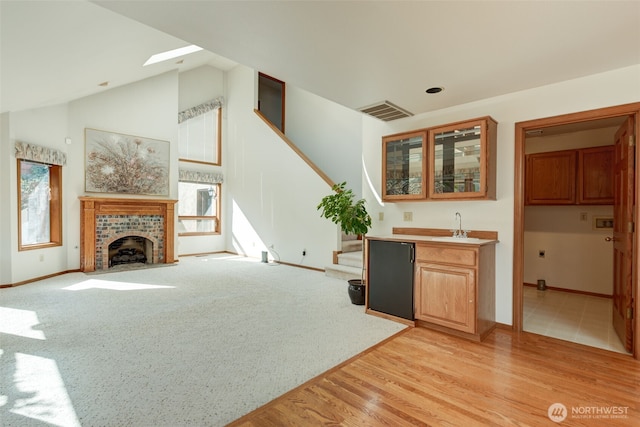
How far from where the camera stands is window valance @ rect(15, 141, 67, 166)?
467cm

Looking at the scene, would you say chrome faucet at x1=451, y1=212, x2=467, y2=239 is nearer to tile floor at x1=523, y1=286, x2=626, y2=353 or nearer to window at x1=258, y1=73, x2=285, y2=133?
tile floor at x1=523, y1=286, x2=626, y2=353

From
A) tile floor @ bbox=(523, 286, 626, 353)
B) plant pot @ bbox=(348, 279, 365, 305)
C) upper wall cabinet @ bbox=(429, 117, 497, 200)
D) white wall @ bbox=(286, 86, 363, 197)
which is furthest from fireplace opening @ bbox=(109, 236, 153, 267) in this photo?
tile floor @ bbox=(523, 286, 626, 353)

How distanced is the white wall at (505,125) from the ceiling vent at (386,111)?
0.17 meters

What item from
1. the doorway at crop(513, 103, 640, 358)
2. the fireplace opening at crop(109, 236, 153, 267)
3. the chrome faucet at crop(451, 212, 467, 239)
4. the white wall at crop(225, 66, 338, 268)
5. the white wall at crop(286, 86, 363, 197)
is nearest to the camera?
the doorway at crop(513, 103, 640, 358)

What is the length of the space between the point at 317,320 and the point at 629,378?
8.29 feet

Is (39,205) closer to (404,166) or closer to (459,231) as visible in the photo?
(404,166)

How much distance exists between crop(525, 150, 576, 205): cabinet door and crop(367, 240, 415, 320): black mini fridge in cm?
300

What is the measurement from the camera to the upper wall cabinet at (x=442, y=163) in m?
3.11

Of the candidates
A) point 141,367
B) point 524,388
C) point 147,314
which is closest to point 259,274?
point 147,314

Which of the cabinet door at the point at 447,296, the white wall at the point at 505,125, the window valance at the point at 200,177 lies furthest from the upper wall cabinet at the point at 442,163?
the window valance at the point at 200,177

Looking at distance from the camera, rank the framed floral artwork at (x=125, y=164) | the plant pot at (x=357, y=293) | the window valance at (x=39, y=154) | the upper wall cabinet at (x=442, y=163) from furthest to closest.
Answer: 1. the framed floral artwork at (x=125, y=164)
2. the window valance at (x=39, y=154)
3. the plant pot at (x=357, y=293)
4. the upper wall cabinet at (x=442, y=163)

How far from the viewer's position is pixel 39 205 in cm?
530

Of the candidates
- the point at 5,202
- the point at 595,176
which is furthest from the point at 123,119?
the point at 595,176

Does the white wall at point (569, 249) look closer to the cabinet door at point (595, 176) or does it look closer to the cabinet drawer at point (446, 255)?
the cabinet door at point (595, 176)
